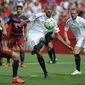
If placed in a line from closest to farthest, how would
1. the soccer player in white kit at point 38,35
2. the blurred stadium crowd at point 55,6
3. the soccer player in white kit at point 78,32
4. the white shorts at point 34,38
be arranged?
the soccer player in white kit at point 38,35 → the white shorts at point 34,38 → the soccer player in white kit at point 78,32 → the blurred stadium crowd at point 55,6

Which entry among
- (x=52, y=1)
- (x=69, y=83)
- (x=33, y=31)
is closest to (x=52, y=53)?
(x=33, y=31)

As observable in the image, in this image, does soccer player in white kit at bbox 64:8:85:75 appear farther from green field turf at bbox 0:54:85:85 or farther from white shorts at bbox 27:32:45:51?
white shorts at bbox 27:32:45:51

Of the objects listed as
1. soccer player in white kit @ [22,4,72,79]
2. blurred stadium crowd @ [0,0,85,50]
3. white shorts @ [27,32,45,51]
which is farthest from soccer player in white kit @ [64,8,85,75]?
blurred stadium crowd @ [0,0,85,50]

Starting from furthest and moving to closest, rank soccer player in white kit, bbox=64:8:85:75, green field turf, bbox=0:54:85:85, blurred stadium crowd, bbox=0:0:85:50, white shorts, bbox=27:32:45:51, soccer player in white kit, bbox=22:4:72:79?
blurred stadium crowd, bbox=0:0:85:50
soccer player in white kit, bbox=64:8:85:75
white shorts, bbox=27:32:45:51
soccer player in white kit, bbox=22:4:72:79
green field turf, bbox=0:54:85:85

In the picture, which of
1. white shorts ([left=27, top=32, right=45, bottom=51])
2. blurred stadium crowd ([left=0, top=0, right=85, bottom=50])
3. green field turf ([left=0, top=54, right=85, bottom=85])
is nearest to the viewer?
green field turf ([left=0, top=54, right=85, bottom=85])

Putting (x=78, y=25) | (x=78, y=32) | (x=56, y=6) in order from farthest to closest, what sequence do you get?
(x=56, y=6) → (x=78, y=32) → (x=78, y=25)

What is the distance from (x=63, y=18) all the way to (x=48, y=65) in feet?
27.3

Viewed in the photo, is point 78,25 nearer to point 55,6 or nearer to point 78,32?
point 78,32

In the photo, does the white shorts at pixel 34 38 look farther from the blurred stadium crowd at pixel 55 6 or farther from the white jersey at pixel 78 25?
the blurred stadium crowd at pixel 55 6

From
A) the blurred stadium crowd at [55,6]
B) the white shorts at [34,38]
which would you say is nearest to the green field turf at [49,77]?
the white shorts at [34,38]

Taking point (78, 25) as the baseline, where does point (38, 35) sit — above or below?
below

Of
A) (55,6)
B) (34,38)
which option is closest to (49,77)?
(34,38)

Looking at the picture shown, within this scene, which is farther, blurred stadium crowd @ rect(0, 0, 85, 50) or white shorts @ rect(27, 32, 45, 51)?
blurred stadium crowd @ rect(0, 0, 85, 50)

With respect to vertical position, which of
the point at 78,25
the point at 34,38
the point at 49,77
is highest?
the point at 78,25
